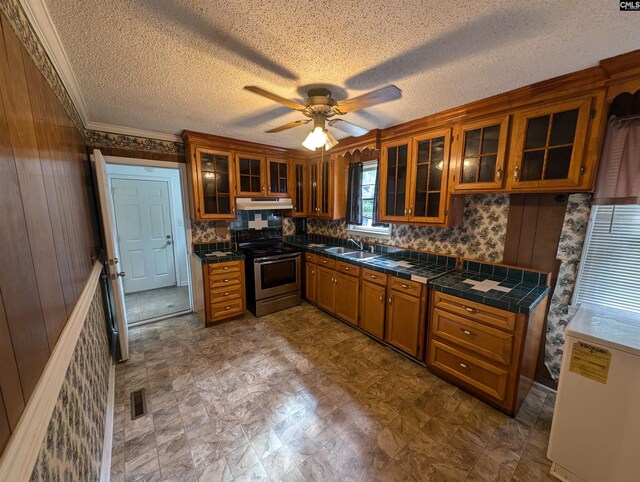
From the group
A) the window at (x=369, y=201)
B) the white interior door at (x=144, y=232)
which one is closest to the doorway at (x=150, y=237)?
the white interior door at (x=144, y=232)

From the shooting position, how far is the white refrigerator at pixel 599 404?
127cm

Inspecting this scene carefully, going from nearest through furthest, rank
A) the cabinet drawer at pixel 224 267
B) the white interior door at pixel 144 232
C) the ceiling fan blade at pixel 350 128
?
1. the ceiling fan blade at pixel 350 128
2. the cabinet drawer at pixel 224 267
3. the white interior door at pixel 144 232

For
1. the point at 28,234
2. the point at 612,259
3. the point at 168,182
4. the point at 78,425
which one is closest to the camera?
the point at 28,234

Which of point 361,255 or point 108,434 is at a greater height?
point 361,255

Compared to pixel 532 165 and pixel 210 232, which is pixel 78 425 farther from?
pixel 532 165

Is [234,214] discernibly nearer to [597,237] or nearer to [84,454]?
[84,454]

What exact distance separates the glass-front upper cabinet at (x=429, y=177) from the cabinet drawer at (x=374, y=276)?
2.22ft

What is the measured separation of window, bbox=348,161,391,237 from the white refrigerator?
6.93 ft

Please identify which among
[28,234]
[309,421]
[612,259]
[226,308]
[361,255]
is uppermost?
[28,234]

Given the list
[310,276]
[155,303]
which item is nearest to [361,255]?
[310,276]

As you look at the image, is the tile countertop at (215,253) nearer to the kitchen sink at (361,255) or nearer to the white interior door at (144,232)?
the kitchen sink at (361,255)

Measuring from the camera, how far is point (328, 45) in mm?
1351

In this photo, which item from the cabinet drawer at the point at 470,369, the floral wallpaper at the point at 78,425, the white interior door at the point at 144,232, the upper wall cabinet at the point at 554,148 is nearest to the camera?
the floral wallpaper at the point at 78,425

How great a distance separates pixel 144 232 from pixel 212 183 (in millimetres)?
2157
